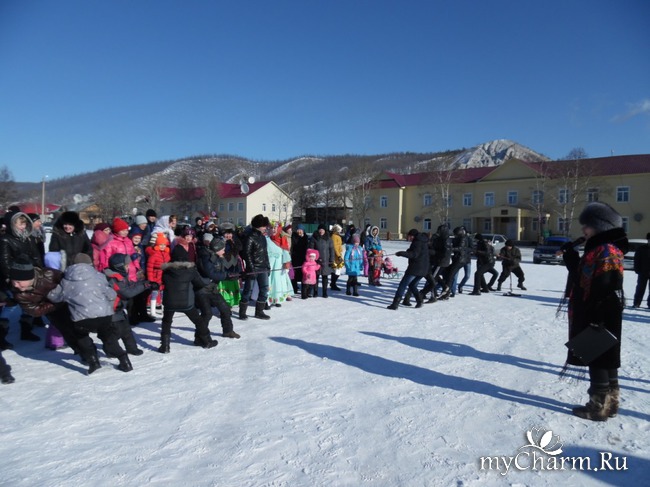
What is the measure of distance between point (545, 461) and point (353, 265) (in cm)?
777

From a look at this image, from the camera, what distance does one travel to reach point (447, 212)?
50.5m

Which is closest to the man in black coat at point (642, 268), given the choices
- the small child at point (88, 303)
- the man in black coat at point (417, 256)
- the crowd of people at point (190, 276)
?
the crowd of people at point (190, 276)

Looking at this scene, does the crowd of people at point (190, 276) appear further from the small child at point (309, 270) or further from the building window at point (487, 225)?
the building window at point (487, 225)

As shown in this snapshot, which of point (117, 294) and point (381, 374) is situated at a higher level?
point (117, 294)

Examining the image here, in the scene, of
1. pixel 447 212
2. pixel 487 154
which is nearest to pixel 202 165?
pixel 487 154

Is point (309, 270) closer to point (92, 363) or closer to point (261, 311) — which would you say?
point (261, 311)

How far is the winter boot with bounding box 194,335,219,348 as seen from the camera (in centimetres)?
600

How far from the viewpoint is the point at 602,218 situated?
12.6 ft

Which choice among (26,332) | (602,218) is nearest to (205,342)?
(26,332)

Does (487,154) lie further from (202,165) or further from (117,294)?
(117,294)

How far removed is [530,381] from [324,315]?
4199 millimetres

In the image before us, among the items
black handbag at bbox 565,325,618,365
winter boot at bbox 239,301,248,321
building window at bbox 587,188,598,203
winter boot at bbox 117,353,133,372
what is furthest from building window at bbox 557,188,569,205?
winter boot at bbox 117,353,133,372

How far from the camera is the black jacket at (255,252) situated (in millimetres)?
7852

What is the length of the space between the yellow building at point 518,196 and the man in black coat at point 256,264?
134 ft
